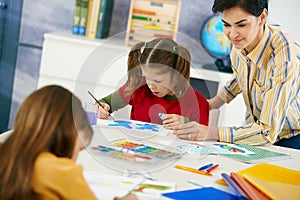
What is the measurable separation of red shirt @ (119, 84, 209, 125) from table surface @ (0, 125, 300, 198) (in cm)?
11

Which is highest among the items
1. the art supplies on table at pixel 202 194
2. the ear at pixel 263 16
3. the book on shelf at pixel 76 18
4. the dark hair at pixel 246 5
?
the dark hair at pixel 246 5

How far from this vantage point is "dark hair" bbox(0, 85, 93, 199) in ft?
3.43

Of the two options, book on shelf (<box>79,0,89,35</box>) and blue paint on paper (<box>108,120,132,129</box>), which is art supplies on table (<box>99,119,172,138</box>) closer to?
blue paint on paper (<box>108,120,132,129</box>)

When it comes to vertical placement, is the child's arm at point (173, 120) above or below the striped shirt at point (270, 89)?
below

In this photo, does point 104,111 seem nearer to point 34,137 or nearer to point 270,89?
point 270,89

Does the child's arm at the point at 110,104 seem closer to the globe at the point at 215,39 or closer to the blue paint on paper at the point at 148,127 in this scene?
the blue paint on paper at the point at 148,127

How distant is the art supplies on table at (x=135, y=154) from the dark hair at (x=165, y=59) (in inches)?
9.4

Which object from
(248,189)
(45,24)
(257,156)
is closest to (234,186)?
(248,189)

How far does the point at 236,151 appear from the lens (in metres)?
1.91

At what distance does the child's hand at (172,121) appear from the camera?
77.4 inches

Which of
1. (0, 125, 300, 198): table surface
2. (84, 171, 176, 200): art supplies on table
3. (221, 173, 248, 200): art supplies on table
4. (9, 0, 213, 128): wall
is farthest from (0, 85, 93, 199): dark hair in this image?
(9, 0, 213, 128): wall

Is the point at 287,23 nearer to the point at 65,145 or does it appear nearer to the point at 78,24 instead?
the point at 78,24

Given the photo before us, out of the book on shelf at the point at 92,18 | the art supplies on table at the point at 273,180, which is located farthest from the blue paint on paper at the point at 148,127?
the book on shelf at the point at 92,18

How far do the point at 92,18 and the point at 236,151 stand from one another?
191 cm
